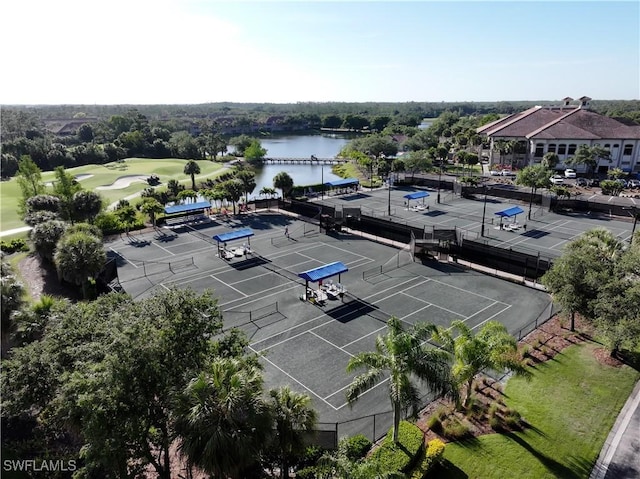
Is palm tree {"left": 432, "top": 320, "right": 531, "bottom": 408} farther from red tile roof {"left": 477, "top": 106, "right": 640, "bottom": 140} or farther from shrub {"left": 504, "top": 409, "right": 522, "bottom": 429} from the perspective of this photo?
red tile roof {"left": 477, "top": 106, "right": 640, "bottom": 140}

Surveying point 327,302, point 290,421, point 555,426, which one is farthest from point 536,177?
point 290,421

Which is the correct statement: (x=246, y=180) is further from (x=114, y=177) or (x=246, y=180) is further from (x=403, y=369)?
(x=403, y=369)

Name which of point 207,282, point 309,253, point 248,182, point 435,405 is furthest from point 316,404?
point 248,182

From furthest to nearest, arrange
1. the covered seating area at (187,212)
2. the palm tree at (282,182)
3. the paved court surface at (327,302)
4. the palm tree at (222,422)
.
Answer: the palm tree at (282,182) < the covered seating area at (187,212) < the paved court surface at (327,302) < the palm tree at (222,422)

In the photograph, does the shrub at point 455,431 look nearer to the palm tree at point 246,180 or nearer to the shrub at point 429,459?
the shrub at point 429,459

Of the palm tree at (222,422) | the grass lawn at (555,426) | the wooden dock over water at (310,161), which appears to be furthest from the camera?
the wooden dock over water at (310,161)

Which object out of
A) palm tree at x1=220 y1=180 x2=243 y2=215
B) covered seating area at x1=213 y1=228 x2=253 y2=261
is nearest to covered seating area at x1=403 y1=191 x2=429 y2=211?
palm tree at x1=220 y1=180 x2=243 y2=215

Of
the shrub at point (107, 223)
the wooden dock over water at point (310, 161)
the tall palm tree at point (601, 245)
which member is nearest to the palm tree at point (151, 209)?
the shrub at point (107, 223)
